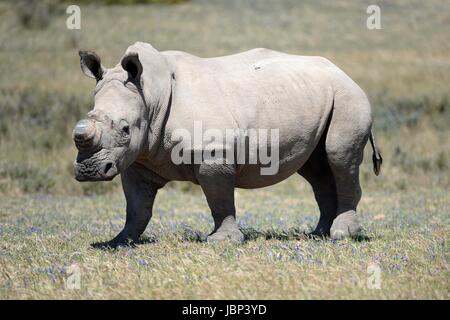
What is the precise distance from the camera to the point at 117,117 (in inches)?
283

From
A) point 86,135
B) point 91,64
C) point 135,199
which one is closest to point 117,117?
point 86,135

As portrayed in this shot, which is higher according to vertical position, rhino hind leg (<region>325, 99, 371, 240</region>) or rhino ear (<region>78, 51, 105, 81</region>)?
rhino ear (<region>78, 51, 105, 81</region>)

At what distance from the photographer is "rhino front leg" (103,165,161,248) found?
8.05 m

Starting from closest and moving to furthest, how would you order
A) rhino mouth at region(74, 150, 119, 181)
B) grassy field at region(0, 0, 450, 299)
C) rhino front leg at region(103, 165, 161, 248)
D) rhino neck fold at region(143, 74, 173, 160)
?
grassy field at region(0, 0, 450, 299)
rhino mouth at region(74, 150, 119, 181)
rhino neck fold at region(143, 74, 173, 160)
rhino front leg at region(103, 165, 161, 248)

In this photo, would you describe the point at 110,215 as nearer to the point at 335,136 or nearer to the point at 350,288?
the point at 335,136

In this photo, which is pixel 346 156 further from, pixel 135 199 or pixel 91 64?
pixel 91 64

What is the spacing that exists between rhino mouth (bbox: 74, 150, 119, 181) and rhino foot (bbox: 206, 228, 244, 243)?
48.5 inches

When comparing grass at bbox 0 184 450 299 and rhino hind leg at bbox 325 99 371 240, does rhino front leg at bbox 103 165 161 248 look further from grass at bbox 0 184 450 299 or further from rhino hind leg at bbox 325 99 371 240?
rhino hind leg at bbox 325 99 371 240

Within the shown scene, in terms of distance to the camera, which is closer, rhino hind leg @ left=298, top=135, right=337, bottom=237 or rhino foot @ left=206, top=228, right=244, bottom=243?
rhino foot @ left=206, top=228, right=244, bottom=243

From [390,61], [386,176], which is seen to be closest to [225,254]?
[386,176]

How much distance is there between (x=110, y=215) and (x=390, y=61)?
1621 centimetres

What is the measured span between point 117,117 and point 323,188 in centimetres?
260

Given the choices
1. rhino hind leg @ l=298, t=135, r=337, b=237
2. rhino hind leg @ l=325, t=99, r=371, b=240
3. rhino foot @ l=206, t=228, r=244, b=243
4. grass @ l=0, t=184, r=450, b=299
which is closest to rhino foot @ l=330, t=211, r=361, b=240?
rhino hind leg @ l=325, t=99, r=371, b=240

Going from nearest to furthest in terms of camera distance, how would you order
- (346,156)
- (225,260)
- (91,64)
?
1. (225,260)
2. (91,64)
3. (346,156)
